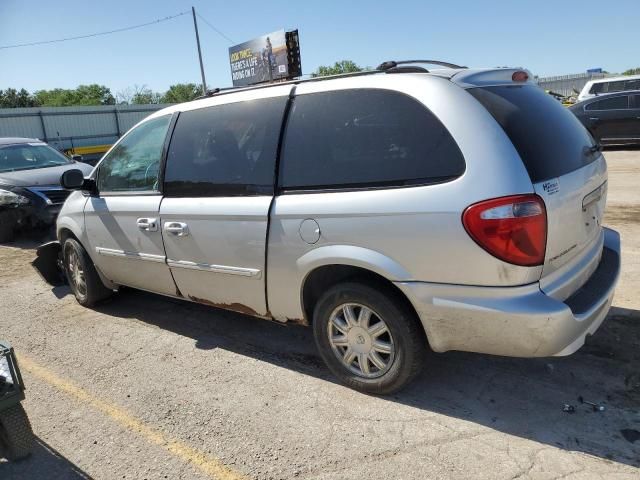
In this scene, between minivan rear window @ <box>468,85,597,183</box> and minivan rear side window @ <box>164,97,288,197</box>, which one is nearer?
minivan rear window @ <box>468,85,597,183</box>

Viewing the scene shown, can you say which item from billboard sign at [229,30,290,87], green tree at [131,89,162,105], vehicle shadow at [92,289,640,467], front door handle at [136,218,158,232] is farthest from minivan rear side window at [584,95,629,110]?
green tree at [131,89,162,105]

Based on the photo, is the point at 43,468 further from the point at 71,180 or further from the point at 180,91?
the point at 180,91

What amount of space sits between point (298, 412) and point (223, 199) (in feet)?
4.84

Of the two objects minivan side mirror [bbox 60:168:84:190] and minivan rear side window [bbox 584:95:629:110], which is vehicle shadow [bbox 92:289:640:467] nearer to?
minivan side mirror [bbox 60:168:84:190]

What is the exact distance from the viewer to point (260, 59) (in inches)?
1596

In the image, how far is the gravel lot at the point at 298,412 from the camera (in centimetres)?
264

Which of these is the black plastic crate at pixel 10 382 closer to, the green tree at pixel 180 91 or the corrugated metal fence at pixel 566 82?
the corrugated metal fence at pixel 566 82

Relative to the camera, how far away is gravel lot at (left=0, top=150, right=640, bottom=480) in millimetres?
2639

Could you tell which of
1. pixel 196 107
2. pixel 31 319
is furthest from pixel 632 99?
pixel 31 319

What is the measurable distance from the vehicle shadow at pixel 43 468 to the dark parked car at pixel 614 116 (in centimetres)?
1450

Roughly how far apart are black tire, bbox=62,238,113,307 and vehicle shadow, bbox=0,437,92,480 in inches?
89.2

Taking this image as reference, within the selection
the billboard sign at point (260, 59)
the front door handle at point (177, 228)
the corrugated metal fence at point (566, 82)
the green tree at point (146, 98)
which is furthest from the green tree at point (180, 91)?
the front door handle at point (177, 228)

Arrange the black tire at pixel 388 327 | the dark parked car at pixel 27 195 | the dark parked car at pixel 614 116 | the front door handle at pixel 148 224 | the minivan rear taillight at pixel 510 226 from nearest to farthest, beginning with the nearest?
the minivan rear taillight at pixel 510 226
the black tire at pixel 388 327
the front door handle at pixel 148 224
the dark parked car at pixel 27 195
the dark parked car at pixel 614 116

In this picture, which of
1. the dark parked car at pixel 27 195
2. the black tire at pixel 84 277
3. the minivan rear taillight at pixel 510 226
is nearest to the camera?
the minivan rear taillight at pixel 510 226
